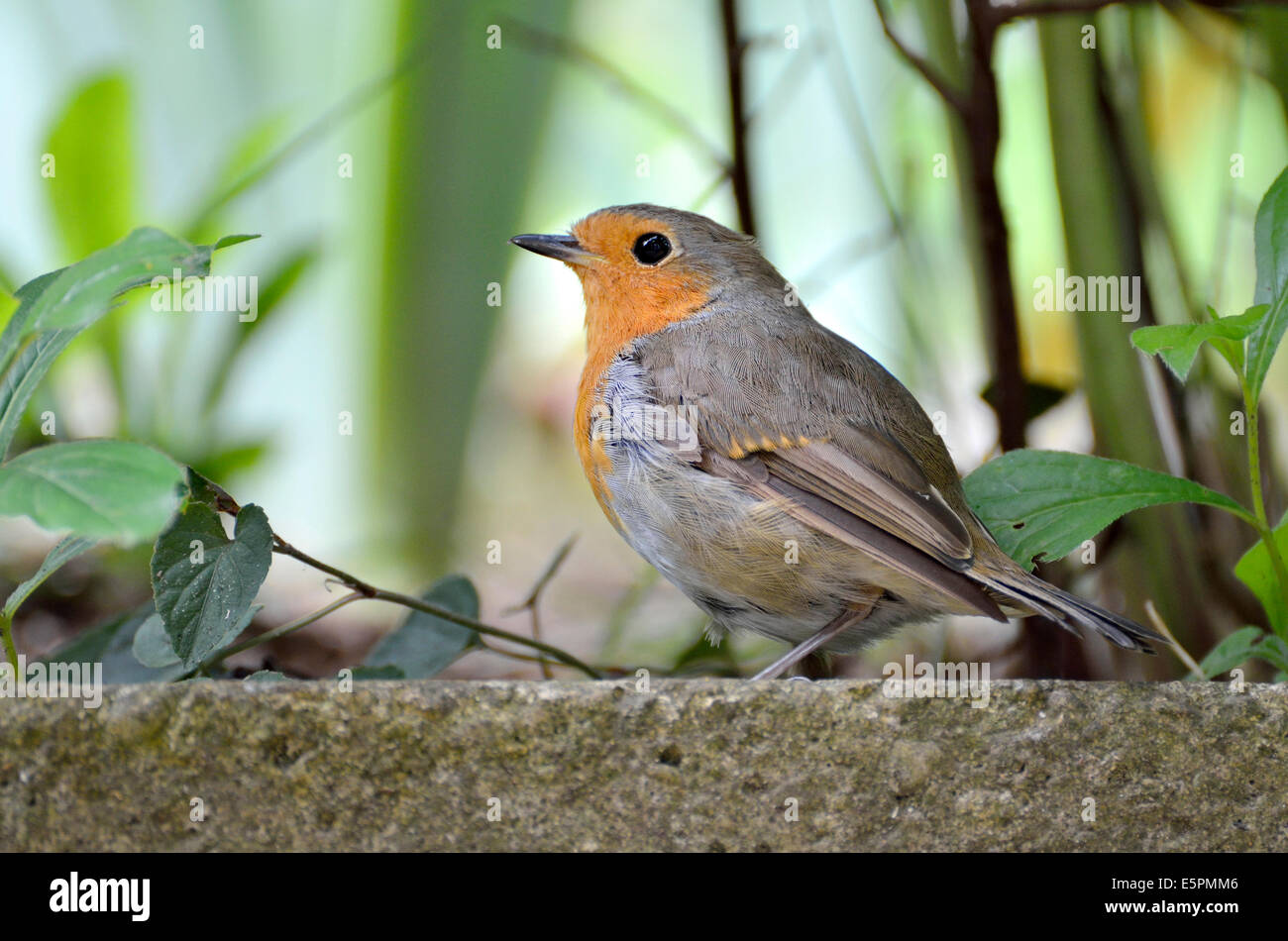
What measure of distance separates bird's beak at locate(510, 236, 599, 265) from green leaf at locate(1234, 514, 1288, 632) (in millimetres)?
1562

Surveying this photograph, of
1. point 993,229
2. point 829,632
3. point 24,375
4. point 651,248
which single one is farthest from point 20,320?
point 993,229

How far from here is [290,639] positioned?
381 cm

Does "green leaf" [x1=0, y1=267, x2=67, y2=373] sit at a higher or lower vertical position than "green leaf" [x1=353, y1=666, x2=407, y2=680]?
higher

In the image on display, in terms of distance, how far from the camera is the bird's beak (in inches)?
116

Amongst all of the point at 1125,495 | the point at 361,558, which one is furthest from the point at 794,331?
the point at 361,558

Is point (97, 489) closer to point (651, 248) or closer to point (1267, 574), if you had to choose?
point (1267, 574)

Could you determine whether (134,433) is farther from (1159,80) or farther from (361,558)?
(1159,80)

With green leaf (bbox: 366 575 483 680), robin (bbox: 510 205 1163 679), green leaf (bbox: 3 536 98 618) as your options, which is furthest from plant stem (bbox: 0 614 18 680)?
robin (bbox: 510 205 1163 679)

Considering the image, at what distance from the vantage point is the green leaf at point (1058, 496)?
1929 mm

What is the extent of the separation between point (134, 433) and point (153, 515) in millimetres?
2357

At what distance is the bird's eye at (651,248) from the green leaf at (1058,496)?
1053 mm

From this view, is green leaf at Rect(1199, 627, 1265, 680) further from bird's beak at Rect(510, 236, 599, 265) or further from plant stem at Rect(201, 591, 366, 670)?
bird's beak at Rect(510, 236, 599, 265)

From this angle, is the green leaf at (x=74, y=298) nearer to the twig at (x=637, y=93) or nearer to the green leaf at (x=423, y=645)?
the green leaf at (x=423, y=645)

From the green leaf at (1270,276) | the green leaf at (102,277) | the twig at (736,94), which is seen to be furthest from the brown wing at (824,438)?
the green leaf at (102,277)
